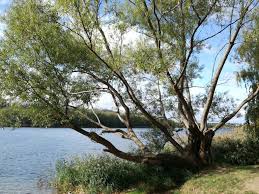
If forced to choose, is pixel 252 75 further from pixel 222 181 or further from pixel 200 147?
pixel 222 181

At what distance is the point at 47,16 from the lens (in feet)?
63.2

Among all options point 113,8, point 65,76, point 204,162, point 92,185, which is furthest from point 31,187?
point 113,8

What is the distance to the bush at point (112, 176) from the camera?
1958 centimetres

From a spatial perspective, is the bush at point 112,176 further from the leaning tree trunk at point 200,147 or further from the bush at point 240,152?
the bush at point 240,152

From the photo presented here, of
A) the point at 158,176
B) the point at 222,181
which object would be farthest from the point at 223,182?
the point at 158,176

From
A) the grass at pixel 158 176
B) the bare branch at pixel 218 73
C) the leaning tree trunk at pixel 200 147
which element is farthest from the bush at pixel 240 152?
the bare branch at pixel 218 73

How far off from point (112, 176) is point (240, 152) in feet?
21.9

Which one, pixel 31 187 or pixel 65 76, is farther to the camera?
pixel 31 187

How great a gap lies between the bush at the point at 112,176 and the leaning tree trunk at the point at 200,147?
3.08 ft

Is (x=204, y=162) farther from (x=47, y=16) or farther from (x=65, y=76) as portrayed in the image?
(x=47, y=16)

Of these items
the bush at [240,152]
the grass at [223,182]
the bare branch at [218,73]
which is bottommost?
the grass at [223,182]

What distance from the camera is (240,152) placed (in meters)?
22.2

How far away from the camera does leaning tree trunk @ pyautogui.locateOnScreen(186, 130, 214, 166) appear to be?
68.0 ft

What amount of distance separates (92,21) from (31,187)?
11264 millimetres
